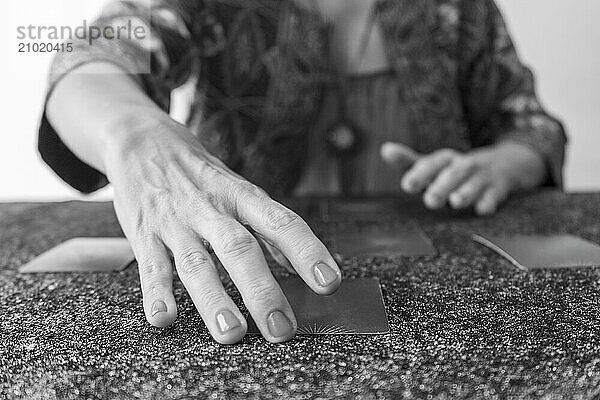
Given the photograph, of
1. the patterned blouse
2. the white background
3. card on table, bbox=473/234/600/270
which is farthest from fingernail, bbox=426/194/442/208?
the white background

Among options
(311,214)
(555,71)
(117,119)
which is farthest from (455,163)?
(555,71)

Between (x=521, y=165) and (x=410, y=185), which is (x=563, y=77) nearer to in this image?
(x=521, y=165)

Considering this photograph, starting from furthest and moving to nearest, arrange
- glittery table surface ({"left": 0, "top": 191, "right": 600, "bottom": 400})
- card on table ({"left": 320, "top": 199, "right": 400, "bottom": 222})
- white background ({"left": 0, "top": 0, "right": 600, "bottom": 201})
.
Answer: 1. white background ({"left": 0, "top": 0, "right": 600, "bottom": 201})
2. card on table ({"left": 320, "top": 199, "right": 400, "bottom": 222})
3. glittery table surface ({"left": 0, "top": 191, "right": 600, "bottom": 400})

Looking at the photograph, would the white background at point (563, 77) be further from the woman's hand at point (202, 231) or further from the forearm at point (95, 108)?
the woman's hand at point (202, 231)

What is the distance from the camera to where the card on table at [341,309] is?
0.35 m

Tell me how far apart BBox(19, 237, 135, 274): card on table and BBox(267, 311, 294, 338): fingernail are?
7.6 inches

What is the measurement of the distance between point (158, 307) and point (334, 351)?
109 mm

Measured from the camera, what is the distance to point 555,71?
185 cm

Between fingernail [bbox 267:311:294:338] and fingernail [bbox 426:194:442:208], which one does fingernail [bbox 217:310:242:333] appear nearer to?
fingernail [bbox 267:311:294:338]

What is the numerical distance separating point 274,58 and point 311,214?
30 centimetres

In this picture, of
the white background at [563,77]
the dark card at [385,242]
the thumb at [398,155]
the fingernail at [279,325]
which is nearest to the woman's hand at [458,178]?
the thumb at [398,155]

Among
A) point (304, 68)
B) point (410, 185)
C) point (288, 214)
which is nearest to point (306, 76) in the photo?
point (304, 68)

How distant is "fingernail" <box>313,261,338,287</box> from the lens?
37 centimetres

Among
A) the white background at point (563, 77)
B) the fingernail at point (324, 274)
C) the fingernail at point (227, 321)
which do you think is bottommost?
the white background at point (563, 77)
